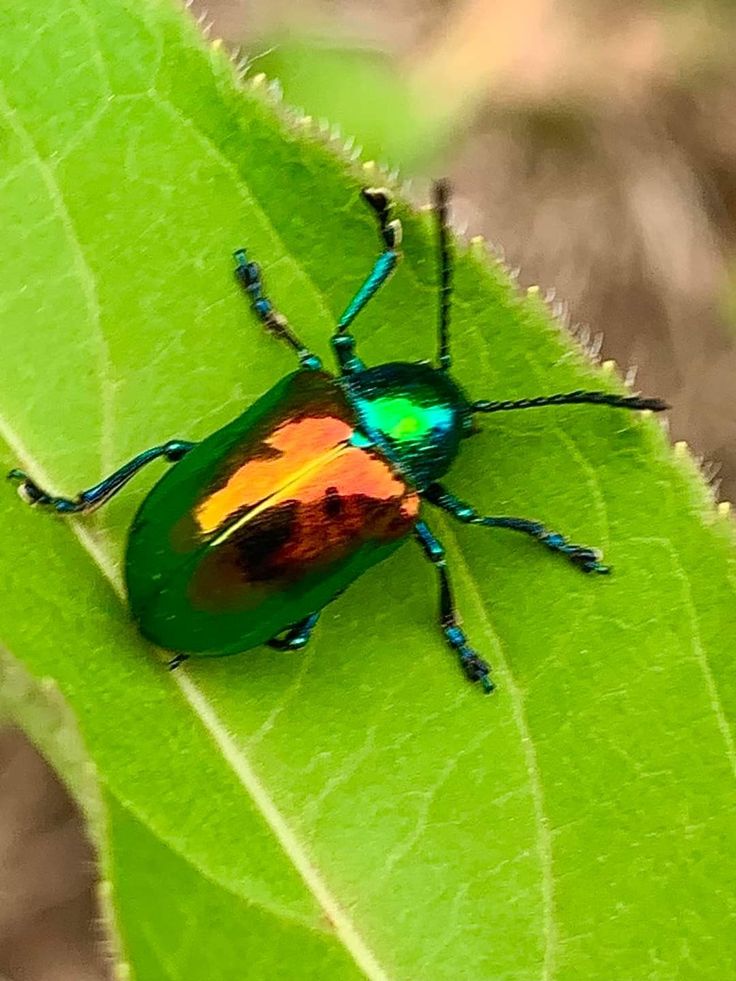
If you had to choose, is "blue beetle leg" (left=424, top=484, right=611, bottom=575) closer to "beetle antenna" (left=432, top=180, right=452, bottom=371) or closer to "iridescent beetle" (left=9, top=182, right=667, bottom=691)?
"iridescent beetle" (left=9, top=182, right=667, bottom=691)

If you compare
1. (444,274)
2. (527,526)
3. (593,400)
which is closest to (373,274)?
(444,274)

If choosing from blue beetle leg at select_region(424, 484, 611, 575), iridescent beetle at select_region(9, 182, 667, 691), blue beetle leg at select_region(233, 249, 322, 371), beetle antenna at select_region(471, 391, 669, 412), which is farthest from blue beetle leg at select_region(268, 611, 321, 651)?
beetle antenna at select_region(471, 391, 669, 412)

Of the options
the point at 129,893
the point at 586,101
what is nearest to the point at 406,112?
the point at 586,101

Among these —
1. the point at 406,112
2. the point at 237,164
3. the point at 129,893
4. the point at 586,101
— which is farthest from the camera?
the point at 586,101

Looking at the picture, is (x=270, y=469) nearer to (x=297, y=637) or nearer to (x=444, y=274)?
(x=297, y=637)

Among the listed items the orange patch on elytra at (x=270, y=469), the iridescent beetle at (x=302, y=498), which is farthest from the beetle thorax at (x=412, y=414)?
the orange patch on elytra at (x=270, y=469)

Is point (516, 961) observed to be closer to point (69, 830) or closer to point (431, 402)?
point (431, 402)
